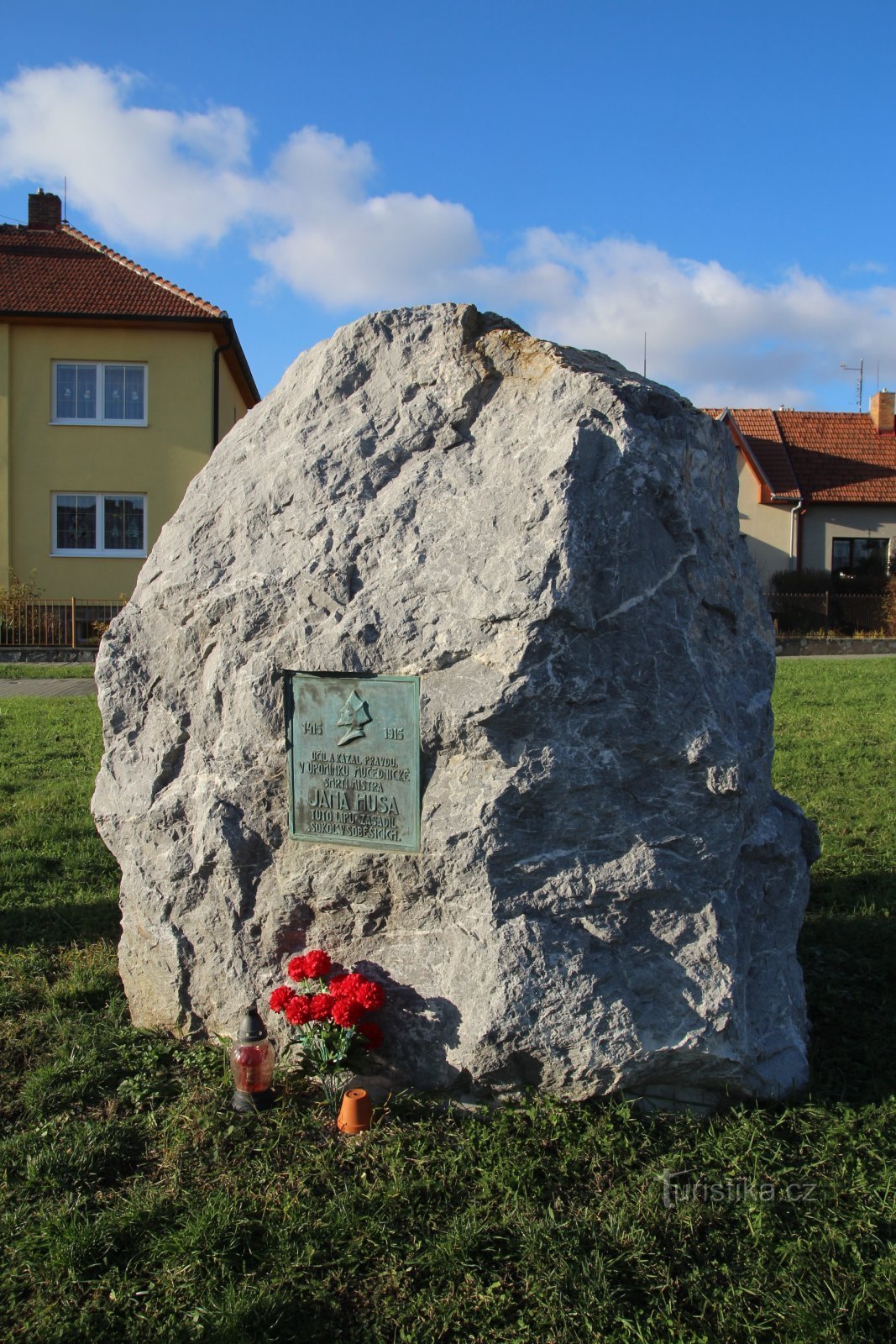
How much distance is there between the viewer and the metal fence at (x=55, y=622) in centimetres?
1648

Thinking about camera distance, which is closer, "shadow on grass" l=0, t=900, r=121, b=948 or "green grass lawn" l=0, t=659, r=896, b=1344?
"green grass lawn" l=0, t=659, r=896, b=1344

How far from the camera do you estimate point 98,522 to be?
1859 cm

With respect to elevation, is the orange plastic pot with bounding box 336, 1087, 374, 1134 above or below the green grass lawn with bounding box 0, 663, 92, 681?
below

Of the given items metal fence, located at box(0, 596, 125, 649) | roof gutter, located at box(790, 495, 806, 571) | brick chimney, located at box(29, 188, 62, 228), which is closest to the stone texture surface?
metal fence, located at box(0, 596, 125, 649)

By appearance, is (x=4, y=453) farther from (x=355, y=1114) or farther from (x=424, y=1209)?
(x=424, y=1209)

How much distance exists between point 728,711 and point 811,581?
75.2 ft

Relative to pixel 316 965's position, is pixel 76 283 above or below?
above

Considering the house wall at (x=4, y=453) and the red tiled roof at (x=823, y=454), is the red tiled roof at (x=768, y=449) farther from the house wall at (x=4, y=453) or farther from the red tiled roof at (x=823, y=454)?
the house wall at (x=4, y=453)

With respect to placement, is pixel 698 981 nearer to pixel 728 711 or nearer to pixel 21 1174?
pixel 728 711

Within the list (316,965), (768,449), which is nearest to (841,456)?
(768,449)

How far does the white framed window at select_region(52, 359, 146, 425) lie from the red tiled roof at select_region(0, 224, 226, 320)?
1020mm

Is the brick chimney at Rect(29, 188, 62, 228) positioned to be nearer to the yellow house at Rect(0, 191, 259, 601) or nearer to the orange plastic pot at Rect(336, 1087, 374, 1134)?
the yellow house at Rect(0, 191, 259, 601)

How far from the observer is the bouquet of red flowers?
3078mm

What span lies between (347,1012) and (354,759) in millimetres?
774
